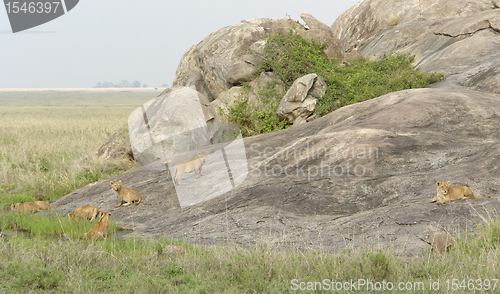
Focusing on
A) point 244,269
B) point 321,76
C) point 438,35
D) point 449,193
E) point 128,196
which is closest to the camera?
point 244,269

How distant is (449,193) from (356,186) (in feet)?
5.47

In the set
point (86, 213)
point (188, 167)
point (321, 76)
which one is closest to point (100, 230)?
point (86, 213)

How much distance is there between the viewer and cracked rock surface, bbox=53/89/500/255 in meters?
5.84

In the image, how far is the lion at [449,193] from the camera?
602cm

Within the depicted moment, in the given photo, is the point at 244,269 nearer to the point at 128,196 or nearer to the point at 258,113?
the point at 128,196

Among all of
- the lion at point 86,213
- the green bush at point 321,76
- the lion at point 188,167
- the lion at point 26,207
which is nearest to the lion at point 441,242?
the lion at point 188,167

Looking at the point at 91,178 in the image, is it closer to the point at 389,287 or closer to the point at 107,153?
the point at 107,153

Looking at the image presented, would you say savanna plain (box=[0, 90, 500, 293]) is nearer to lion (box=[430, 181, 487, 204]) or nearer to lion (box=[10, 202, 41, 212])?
lion (box=[430, 181, 487, 204])

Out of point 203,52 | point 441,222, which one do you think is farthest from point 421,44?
point 441,222

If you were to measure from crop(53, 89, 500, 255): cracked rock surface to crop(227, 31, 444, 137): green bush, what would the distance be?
15.0 ft

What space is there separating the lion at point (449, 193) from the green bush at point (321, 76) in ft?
29.4

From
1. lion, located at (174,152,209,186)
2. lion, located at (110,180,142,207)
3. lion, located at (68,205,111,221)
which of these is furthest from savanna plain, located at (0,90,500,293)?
lion, located at (174,152,209,186)

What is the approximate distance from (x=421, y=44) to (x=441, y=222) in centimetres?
1524

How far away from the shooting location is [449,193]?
6055 millimetres
